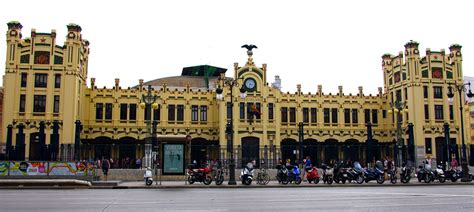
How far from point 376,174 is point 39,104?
3497 centimetres

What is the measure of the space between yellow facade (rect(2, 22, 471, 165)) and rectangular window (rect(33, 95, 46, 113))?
40 cm

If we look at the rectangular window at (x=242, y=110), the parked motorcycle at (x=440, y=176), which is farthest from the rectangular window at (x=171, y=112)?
the parked motorcycle at (x=440, y=176)

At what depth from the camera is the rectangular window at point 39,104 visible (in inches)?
1944

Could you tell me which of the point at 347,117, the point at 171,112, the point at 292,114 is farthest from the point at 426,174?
the point at 171,112

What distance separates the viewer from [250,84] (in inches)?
2175

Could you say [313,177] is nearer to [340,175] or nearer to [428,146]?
[340,175]

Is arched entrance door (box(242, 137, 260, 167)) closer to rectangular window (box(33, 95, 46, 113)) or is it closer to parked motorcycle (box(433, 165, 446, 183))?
rectangular window (box(33, 95, 46, 113))

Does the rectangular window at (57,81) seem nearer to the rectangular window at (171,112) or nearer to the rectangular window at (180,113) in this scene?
the rectangular window at (171,112)

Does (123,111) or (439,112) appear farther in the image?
(439,112)

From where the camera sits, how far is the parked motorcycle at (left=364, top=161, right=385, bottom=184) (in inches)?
1201

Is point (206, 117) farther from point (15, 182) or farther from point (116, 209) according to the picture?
point (116, 209)

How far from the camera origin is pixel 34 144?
48.6 meters

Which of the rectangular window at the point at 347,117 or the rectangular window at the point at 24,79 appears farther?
the rectangular window at the point at 347,117

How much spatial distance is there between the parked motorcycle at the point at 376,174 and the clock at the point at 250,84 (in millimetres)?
25684
